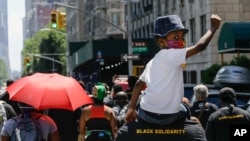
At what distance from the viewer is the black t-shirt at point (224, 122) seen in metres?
9.20

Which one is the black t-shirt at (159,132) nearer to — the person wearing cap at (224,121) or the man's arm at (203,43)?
the man's arm at (203,43)

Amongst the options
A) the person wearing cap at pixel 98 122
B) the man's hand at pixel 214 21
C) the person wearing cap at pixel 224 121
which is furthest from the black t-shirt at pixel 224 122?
the man's hand at pixel 214 21

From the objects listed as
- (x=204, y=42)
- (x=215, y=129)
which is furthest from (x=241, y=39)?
(x=204, y=42)

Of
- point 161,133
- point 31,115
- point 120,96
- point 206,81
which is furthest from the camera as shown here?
point 206,81

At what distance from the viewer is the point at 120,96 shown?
12.7 m

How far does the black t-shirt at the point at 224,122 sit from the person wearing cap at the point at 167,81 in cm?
337

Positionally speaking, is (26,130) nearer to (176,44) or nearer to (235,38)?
(176,44)

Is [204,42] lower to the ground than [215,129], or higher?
higher

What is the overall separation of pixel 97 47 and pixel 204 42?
44045 mm

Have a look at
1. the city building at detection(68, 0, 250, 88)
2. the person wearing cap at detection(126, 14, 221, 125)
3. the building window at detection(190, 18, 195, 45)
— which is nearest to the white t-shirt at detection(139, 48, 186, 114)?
the person wearing cap at detection(126, 14, 221, 125)

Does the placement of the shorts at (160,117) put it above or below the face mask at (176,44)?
below

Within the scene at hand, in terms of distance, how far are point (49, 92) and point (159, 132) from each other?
3572 mm

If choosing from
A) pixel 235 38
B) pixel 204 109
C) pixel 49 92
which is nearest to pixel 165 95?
pixel 49 92

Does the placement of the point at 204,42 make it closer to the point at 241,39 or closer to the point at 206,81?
the point at 241,39
